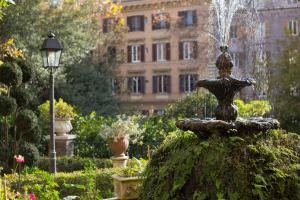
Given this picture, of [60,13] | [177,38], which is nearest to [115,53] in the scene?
[177,38]

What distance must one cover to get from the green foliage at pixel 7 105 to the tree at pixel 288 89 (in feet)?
42.6

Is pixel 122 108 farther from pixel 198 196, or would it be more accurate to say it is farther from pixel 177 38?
pixel 198 196

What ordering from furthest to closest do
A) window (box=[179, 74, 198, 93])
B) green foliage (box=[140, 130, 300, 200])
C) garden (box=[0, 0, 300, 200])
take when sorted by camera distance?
window (box=[179, 74, 198, 93]) < garden (box=[0, 0, 300, 200]) < green foliage (box=[140, 130, 300, 200])

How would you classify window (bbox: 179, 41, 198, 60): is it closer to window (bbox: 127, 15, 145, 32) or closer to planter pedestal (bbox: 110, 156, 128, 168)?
window (bbox: 127, 15, 145, 32)

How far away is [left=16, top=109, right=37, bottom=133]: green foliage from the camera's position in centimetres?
1311

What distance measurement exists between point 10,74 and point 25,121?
1197 mm

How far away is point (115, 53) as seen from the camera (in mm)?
36656

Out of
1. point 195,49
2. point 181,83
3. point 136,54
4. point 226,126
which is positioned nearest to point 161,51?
point 136,54

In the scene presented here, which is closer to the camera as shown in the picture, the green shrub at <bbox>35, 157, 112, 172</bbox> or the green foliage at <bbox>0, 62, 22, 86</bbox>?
the green foliage at <bbox>0, 62, 22, 86</bbox>

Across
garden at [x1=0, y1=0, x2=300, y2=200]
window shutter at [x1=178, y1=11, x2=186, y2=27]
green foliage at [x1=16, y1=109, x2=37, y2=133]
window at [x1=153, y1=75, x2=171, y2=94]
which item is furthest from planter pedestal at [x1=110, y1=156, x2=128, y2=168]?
window at [x1=153, y1=75, x2=171, y2=94]

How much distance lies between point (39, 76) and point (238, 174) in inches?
744

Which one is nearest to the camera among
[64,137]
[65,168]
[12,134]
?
[12,134]

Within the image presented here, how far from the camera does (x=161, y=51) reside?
4444 cm

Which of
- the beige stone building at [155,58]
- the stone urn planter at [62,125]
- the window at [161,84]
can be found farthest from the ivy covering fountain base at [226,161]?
the window at [161,84]
